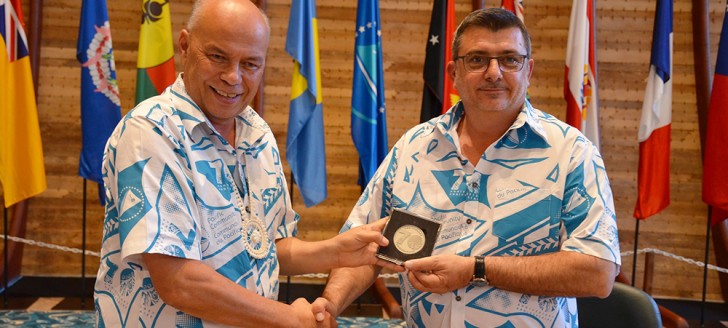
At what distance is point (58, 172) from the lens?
550 cm

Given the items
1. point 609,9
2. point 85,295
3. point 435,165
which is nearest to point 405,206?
point 435,165

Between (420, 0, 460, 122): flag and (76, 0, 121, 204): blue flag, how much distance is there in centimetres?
211

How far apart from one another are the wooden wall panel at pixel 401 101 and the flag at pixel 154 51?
2.75 feet

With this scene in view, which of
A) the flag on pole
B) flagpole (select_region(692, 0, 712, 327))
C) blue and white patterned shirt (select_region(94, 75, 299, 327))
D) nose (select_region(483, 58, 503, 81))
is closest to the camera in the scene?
blue and white patterned shirt (select_region(94, 75, 299, 327))

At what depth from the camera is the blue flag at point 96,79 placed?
452 centimetres

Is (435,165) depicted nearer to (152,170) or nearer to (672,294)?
(152,170)

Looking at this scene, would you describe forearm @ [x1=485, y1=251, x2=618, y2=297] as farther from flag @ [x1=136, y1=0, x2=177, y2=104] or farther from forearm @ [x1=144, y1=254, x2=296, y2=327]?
flag @ [x1=136, y1=0, x2=177, y2=104]

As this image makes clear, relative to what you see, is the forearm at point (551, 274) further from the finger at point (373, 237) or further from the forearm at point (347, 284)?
the forearm at point (347, 284)

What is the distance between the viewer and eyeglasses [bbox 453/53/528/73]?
2.20 meters

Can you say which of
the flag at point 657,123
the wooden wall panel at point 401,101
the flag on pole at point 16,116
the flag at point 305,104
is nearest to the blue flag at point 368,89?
the flag at point 305,104

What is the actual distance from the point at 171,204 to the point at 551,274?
1071 millimetres

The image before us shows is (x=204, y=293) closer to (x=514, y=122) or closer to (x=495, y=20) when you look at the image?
(x=514, y=122)

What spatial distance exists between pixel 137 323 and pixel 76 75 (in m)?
4.18

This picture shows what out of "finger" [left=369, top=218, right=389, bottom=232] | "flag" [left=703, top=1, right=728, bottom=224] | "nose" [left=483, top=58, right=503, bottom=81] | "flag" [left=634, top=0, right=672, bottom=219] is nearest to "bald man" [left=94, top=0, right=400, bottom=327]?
"finger" [left=369, top=218, right=389, bottom=232]
